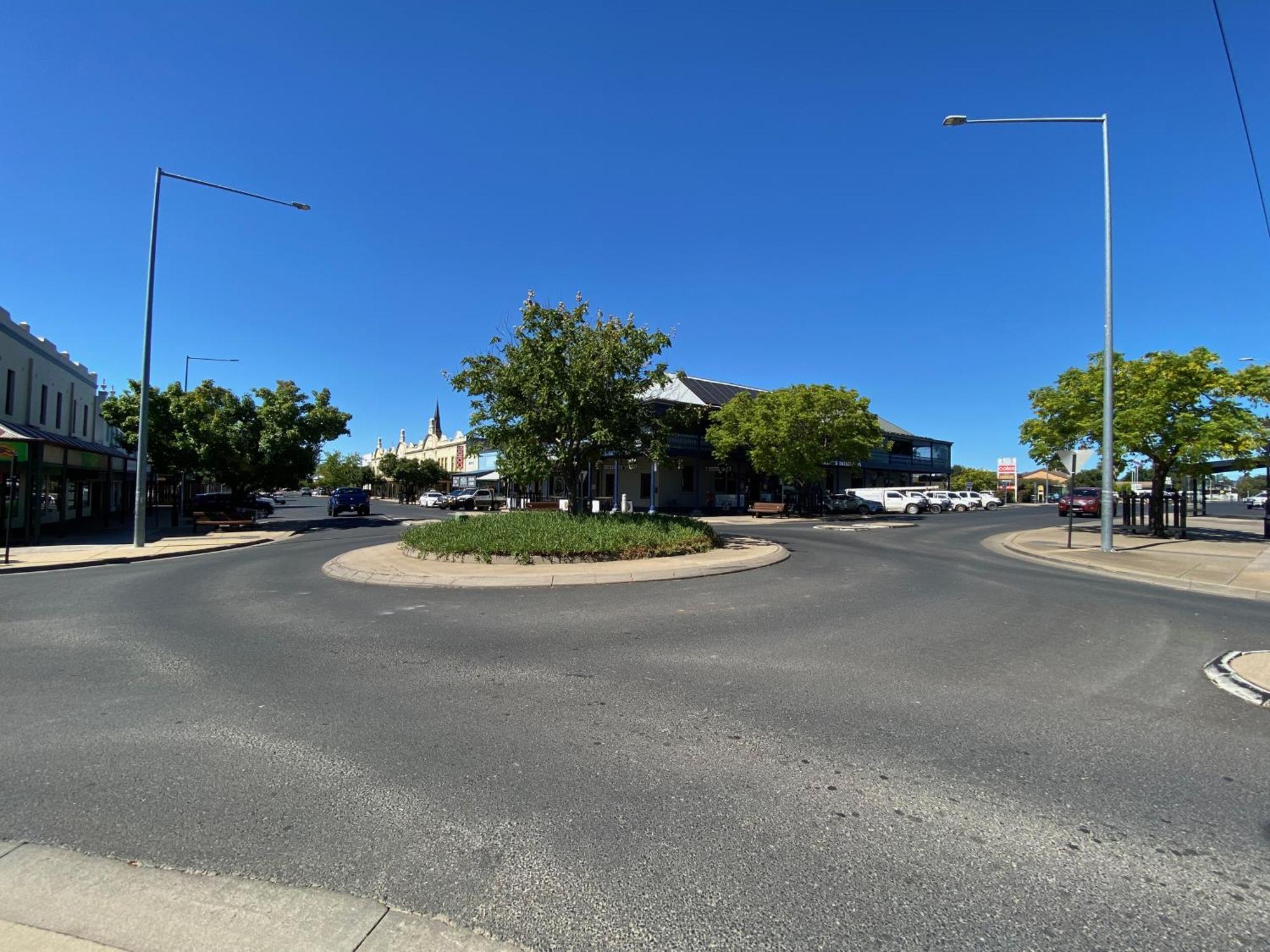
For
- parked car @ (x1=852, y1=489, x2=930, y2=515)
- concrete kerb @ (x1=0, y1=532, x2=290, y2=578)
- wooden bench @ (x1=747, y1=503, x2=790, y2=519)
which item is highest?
parked car @ (x1=852, y1=489, x2=930, y2=515)

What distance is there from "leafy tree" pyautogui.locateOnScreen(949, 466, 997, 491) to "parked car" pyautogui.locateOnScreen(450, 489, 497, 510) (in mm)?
69146

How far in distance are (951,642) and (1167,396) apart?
18.8m

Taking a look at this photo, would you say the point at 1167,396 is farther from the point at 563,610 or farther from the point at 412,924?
the point at 412,924

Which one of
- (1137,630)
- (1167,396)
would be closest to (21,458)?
(1137,630)

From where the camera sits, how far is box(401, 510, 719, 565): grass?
13.7 metres

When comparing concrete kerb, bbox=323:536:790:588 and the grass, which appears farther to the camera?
the grass

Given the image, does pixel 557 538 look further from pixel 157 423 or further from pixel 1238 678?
pixel 157 423

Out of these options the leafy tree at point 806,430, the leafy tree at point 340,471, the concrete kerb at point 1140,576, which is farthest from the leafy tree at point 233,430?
the leafy tree at point 340,471

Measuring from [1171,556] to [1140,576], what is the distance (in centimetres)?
464

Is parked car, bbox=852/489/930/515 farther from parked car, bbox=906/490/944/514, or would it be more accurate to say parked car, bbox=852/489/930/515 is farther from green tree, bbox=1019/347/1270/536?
green tree, bbox=1019/347/1270/536

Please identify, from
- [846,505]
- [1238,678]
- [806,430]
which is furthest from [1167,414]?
[846,505]

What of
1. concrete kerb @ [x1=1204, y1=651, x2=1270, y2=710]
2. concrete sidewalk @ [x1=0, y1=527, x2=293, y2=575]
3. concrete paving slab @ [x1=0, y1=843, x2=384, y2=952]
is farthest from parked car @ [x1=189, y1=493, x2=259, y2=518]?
concrete kerb @ [x1=1204, y1=651, x2=1270, y2=710]

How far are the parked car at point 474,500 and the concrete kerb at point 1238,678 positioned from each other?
36469 millimetres

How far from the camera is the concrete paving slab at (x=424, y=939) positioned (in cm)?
245
